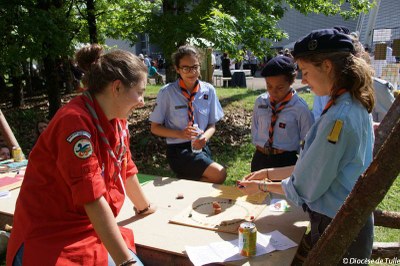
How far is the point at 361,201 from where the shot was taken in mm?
1264

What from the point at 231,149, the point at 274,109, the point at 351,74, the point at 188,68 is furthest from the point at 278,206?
the point at 231,149

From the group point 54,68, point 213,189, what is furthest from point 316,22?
point 213,189

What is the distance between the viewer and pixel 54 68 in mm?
8547

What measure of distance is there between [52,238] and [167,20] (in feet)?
15.5

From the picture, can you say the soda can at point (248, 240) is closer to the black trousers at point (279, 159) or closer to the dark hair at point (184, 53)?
the black trousers at point (279, 159)

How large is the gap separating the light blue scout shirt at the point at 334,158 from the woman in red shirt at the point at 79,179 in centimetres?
95

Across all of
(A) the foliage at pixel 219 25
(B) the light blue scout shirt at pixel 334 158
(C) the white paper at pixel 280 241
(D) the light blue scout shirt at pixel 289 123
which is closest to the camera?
(B) the light blue scout shirt at pixel 334 158

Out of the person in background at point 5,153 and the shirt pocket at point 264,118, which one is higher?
the shirt pocket at point 264,118

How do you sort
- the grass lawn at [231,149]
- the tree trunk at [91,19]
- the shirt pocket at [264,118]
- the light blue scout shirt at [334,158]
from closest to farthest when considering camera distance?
the light blue scout shirt at [334,158], the shirt pocket at [264,118], the grass lawn at [231,149], the tree trunk at [91,19]

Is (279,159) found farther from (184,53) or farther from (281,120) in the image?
(184,53)

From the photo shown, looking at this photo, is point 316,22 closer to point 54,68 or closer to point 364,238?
point 54,68

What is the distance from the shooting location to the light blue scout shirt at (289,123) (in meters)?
3.29

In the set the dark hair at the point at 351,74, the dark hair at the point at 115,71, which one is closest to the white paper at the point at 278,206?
the dark hair at the point at 351,74

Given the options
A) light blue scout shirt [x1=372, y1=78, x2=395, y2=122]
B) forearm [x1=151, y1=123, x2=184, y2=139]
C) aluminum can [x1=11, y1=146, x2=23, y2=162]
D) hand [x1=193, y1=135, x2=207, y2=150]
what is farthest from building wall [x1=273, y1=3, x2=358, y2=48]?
aluminum can [x1=11, y1=146, x2=23, y2=162]
